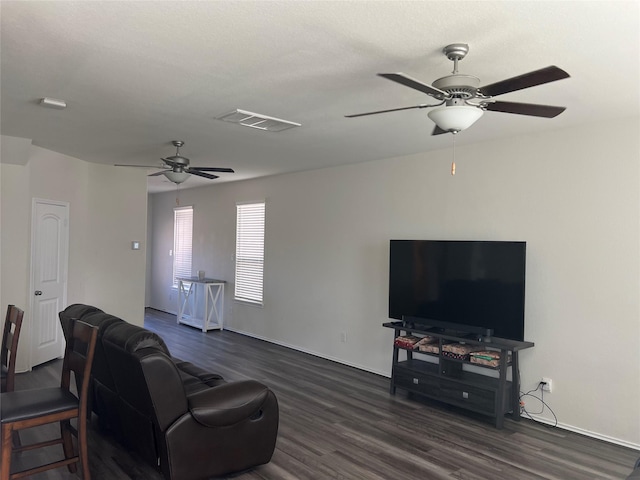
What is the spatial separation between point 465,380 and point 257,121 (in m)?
3.03

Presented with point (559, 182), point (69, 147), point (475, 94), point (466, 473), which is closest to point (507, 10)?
point (475, 94)

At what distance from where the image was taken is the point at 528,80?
2.21m

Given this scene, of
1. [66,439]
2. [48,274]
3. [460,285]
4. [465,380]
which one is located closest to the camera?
[66,439]

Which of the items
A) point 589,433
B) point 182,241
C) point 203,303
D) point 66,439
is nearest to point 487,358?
point 589,433

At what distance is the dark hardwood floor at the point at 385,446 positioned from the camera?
323cm

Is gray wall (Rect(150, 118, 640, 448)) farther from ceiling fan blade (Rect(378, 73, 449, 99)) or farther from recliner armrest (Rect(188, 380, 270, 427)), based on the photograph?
recliner armrest (Rect(188, 380, 270, 427))

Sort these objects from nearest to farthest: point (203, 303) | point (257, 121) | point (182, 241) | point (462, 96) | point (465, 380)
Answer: point (462, 96), point (257, 121), point (465, 380), point (203, 303), point (182, 241)

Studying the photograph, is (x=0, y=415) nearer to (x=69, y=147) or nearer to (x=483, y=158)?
(x=69, y=147)

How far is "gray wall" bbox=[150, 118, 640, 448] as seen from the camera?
150 inches

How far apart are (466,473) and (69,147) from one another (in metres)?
5.31

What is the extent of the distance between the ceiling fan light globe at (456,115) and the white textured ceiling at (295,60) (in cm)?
34

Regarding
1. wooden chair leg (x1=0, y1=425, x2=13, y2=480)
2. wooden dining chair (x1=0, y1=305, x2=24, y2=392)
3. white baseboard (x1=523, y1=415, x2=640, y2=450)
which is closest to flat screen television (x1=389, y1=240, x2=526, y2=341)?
white baseboard (x1=523, y1=415, x2=640, y2=450)

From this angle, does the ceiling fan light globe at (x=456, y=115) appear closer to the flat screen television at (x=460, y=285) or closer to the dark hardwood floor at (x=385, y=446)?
the flat screen television at (x=460, y=285)

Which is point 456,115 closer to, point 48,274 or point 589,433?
point 589,433
